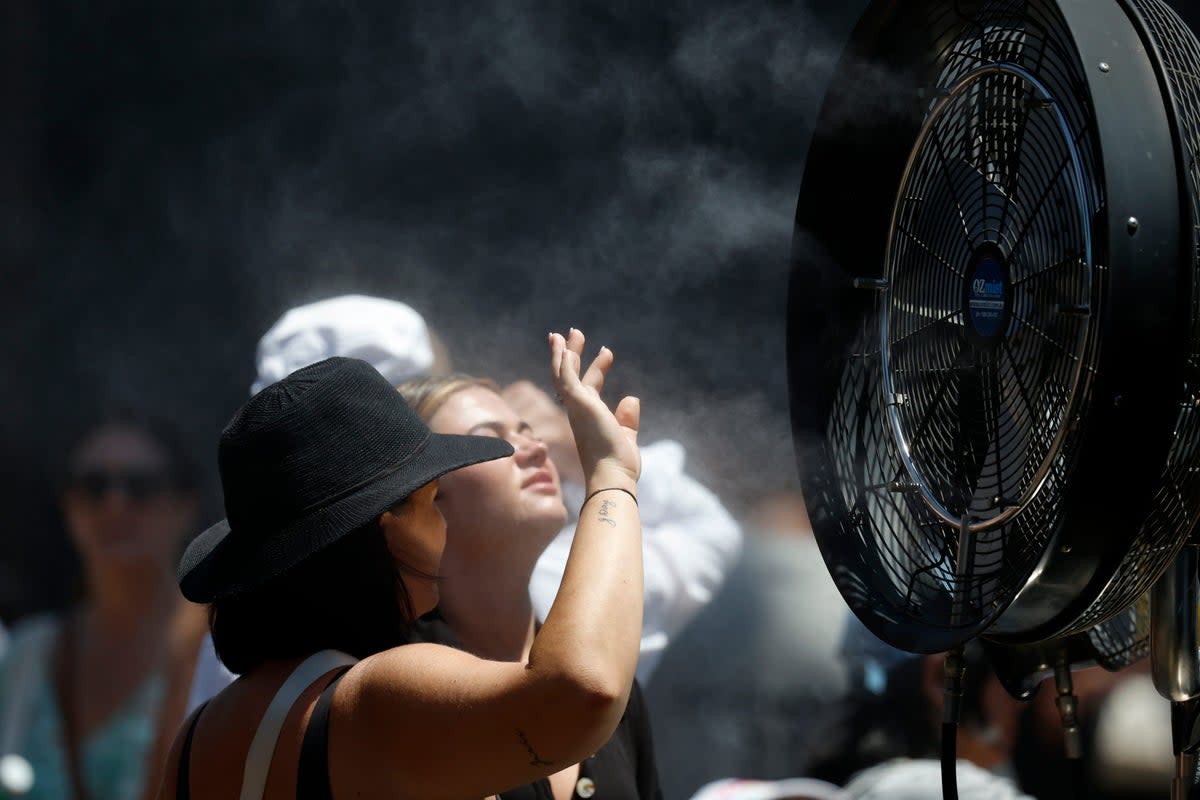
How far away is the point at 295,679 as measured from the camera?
4.97 feet

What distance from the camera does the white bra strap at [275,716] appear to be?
1449 millimetres

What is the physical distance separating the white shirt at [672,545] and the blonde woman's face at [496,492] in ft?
2.29

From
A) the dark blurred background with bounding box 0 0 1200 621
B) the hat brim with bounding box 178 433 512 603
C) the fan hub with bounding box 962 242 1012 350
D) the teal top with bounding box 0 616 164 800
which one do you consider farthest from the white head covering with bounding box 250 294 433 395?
the fan hub with bounding box 962 242 1012 350

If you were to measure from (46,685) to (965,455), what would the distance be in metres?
2.58

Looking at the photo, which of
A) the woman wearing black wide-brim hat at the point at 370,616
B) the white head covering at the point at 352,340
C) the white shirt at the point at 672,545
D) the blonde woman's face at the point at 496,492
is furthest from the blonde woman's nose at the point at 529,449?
the woman wearing black wide-brim hat at the point at 370,616

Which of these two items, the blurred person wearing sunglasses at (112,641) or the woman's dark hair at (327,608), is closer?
the woman's dark hair at (327,608)

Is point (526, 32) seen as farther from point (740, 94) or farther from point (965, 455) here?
point (965, 455)

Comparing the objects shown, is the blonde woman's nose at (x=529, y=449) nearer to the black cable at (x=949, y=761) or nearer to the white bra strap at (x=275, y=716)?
the white bra strap at (x=275, y=716)

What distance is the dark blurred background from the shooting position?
10.6ft

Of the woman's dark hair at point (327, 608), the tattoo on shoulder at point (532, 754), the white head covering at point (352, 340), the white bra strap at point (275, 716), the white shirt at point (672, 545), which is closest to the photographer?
the tattoo on shoulder at point (532, 754)

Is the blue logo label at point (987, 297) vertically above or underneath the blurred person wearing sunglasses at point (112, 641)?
above

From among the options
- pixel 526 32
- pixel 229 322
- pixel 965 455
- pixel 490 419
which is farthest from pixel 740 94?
pixel 965 455

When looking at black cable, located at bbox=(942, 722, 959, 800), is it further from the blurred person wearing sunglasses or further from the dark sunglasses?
the dark sunglasses

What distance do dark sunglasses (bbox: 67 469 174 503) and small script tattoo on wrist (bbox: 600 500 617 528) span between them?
2132 millimetres
